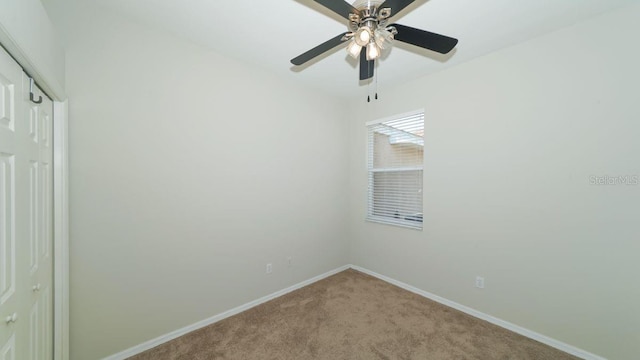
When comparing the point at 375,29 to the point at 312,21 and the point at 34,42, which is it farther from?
the point at 34,42

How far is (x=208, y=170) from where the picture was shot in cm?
227

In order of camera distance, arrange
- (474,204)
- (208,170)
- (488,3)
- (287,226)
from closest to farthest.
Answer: (488,3) < (208,170) < (474,204) < (287,226)

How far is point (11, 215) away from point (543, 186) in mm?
3416

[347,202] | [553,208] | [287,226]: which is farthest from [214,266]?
[553,208]

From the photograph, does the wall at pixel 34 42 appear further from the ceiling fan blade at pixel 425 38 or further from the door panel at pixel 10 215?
the ceiling fan blade at pixel 425 38

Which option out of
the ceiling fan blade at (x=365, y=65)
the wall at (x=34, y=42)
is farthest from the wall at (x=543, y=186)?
the wall at (x=34, y=42)

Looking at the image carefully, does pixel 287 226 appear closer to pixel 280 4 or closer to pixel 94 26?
pixel 280 4

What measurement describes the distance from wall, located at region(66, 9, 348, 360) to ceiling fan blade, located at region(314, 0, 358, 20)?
1526 mm

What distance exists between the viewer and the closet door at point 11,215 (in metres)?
0.91

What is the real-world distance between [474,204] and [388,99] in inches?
65.7

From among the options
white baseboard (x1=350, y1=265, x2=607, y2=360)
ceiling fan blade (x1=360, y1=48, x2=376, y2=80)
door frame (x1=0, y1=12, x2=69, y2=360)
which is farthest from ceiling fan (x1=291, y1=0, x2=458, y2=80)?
white baseboard (x1=350, y1=265, x2=607, y2=360)

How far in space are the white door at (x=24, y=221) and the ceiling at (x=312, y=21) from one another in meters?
0.97

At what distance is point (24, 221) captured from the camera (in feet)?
3.62

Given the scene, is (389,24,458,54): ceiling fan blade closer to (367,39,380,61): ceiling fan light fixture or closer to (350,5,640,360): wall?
(367,39,380,61): ceiling fan light fixture
